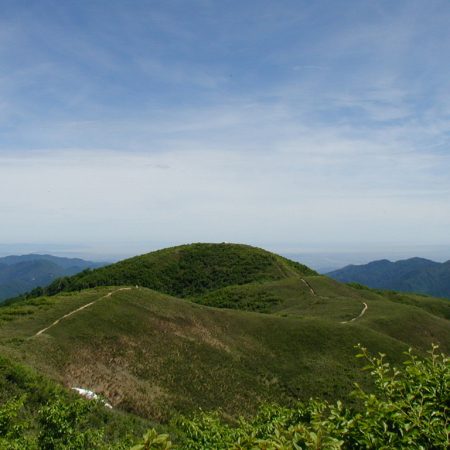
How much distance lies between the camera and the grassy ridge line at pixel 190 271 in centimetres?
12119

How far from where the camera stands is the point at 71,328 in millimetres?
39812

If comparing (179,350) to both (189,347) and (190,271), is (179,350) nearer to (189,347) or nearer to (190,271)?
(189,347)

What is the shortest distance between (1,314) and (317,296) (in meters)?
63.7

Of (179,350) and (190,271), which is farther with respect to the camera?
(190,271)

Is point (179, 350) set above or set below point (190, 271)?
below

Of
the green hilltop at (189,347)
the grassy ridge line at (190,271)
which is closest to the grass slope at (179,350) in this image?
the green hilltop at (189,347)

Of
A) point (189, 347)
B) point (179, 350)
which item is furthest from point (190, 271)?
point (179, 350)

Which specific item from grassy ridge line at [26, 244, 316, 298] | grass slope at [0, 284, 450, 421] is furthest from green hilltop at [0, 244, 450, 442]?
grassy ridge line at [26, 244, 316, 298]

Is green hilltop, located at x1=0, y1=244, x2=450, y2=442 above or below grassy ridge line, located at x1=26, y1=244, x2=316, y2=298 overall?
below

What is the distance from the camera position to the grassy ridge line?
121188mm

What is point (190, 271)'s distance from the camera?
425 feet

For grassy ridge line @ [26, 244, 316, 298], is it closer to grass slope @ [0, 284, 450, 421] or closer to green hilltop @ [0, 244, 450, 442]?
green hilltop @ [0, 244, 450, 442]

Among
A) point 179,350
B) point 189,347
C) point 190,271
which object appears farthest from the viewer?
point 190,271

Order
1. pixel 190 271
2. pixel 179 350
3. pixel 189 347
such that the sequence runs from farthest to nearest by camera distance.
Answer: pixel 190 271
pixel 189 347
pixel 179 350
